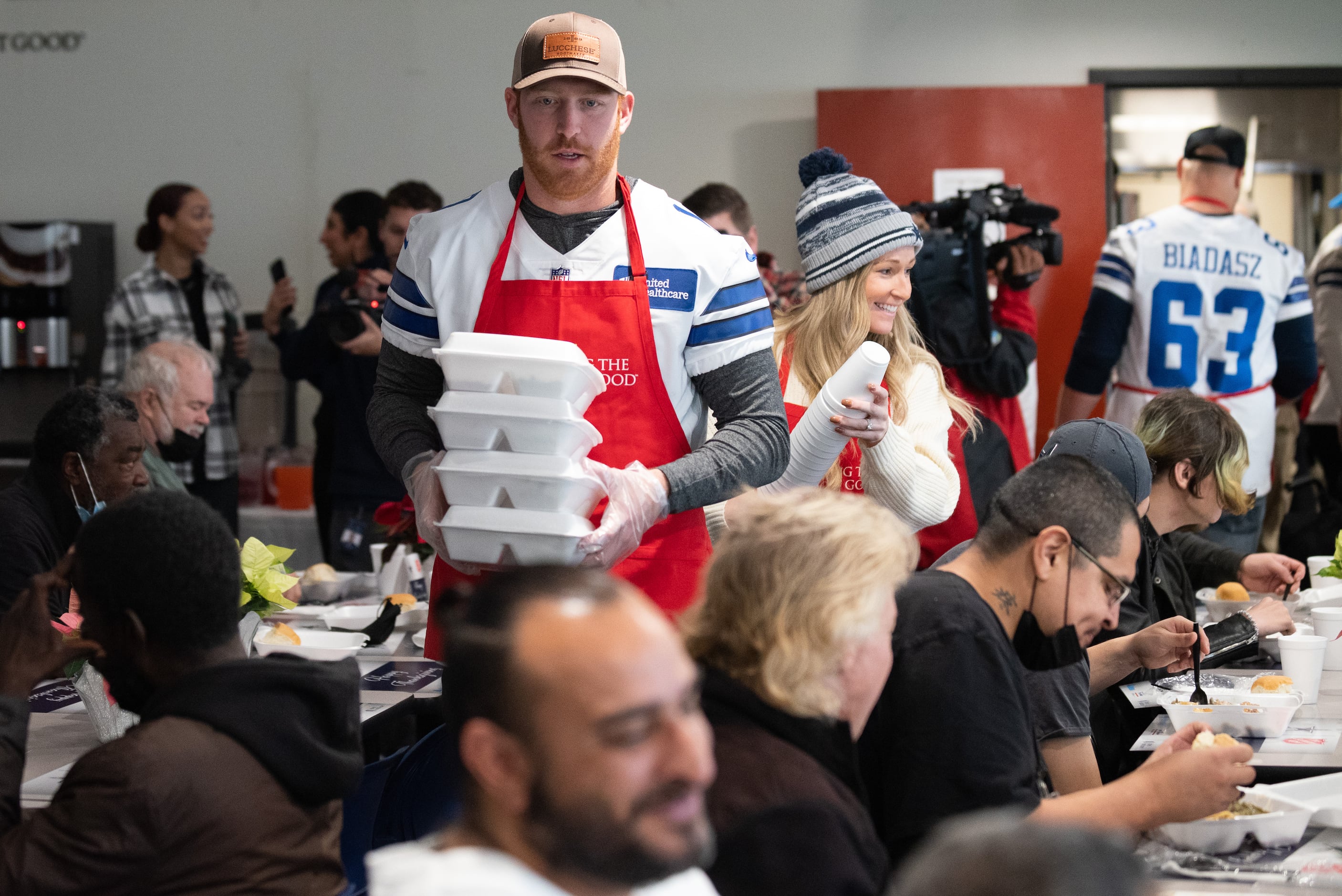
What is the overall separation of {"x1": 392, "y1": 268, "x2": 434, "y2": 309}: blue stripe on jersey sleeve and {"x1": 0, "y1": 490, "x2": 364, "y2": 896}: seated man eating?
68 cm

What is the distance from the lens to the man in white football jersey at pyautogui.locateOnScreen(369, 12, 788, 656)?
221 cm

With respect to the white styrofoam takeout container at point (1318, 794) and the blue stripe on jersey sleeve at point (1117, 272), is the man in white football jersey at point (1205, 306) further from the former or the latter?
the white styrofoam takeout container at point (1318, 794)

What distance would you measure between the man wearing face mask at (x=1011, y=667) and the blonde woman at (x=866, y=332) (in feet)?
2.78

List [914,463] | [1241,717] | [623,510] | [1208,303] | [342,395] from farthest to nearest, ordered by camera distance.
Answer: [342,395], [1208,303], [914,463], [1241,717], [623,510]

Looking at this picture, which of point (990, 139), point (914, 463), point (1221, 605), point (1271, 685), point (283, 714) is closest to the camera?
point (283, 714)

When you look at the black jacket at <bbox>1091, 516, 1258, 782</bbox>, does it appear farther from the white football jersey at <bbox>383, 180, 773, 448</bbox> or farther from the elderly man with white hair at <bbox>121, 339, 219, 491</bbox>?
the elderly man with white hair at <bbox>121, 339, 219, 491</bbox>

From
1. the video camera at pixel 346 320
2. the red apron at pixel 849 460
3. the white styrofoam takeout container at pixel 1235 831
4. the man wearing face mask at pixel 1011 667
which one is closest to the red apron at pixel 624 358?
the man wearing face mask at pixel 1011 667

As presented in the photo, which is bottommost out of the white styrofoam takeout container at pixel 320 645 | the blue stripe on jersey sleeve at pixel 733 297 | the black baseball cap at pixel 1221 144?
the white styrofoam takeout container at pixel 320 645

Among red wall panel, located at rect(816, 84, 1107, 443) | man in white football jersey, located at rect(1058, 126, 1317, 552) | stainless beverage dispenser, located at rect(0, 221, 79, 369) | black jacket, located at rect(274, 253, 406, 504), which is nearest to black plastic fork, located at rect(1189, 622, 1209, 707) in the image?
man in white football jersey, located at rect(1058, 126, 1317, 552)

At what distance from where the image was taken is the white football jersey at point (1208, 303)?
15.1ft

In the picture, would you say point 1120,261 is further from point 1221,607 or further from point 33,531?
point 33,531

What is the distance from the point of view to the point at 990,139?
6.29 meters

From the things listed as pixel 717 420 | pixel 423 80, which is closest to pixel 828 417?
pixel 717 420

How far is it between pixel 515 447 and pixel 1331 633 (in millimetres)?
1946
